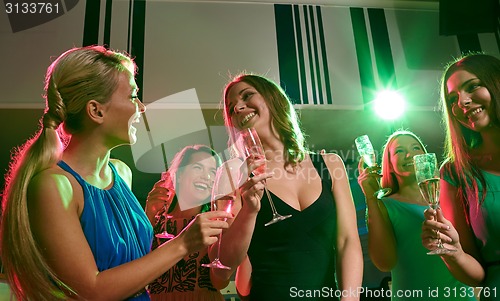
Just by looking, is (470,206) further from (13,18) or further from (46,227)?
(13,18)

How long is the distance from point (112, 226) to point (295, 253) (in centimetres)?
61

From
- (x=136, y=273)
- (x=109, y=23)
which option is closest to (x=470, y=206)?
(x=136, y=273)

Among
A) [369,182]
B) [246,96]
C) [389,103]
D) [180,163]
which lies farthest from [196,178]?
[389,103]

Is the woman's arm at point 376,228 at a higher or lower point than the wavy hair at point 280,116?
lower

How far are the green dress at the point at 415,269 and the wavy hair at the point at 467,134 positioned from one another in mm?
508

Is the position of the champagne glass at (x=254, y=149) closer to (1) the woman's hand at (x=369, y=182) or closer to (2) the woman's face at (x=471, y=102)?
(1) the woman's hand at (x=369, y=182)

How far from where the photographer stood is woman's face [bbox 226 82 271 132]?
1.60 metres

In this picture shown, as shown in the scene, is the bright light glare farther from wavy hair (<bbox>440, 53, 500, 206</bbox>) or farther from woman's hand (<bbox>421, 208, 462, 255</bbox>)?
woman's hand (<bbox>421, 208, 462, 255</bbox>)

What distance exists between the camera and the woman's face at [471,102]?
150cm

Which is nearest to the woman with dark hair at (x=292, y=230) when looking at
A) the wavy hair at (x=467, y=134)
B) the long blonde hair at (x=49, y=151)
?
the wavy hair at (x=467, y=134)

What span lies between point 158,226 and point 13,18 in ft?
7.48

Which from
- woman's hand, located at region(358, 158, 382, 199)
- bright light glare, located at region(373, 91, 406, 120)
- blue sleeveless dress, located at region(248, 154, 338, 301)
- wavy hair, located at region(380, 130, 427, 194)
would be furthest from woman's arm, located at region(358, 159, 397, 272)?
bright light glare, located at region(373, 91, 406, 120)

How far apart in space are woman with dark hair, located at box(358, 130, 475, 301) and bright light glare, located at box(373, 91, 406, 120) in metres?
1.38

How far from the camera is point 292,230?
1.42m
